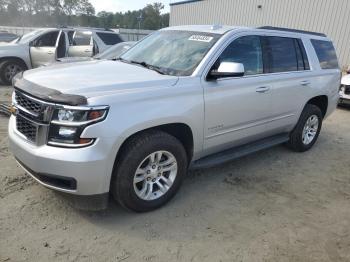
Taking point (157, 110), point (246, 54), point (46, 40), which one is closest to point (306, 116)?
point (246, 54)

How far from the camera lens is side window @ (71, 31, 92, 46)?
11.1 metres

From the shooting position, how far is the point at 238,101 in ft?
13.8

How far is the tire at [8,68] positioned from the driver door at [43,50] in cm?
41

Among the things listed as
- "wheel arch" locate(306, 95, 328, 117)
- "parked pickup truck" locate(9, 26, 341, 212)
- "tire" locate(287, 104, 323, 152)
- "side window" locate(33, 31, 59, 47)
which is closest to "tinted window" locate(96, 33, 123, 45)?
"side window" locate(33, 31, 59, 47)

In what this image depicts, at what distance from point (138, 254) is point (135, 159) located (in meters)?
0.84

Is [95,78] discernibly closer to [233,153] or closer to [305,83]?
[233,153]

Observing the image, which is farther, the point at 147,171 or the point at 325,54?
the point at 325,54

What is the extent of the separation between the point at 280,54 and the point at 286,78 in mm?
347

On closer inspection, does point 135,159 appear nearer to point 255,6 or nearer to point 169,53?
point 169,53

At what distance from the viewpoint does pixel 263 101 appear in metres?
4.59

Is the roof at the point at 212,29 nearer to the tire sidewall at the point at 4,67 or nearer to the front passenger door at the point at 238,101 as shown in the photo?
the front passenger door at the point at 238,101

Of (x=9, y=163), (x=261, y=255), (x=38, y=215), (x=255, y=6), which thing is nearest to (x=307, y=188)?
(x=261, y=255)

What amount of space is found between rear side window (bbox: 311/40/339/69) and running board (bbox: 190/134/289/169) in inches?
59.7

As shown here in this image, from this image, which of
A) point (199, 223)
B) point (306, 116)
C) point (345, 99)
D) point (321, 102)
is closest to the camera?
point (199, 223)
